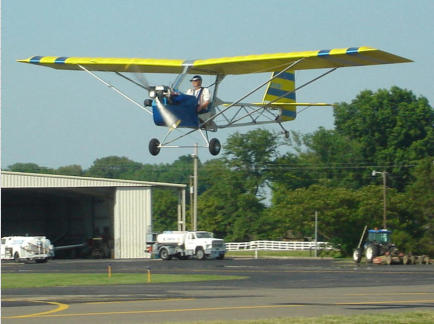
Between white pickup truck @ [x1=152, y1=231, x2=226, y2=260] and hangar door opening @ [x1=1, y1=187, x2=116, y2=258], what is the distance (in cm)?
774

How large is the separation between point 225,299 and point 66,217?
5022cm

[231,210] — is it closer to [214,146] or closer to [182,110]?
[214,146]

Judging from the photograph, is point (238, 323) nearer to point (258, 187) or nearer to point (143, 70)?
point (143, 70)

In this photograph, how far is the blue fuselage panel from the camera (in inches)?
926

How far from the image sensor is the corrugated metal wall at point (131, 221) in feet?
187

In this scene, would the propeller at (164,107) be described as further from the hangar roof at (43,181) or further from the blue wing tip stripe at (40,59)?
the hangar roof at (43,181)

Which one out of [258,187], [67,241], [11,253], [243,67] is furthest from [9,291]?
[258,187]

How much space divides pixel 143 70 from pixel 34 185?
32.4 meters

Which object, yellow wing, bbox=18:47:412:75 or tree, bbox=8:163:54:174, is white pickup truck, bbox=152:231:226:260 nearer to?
yellow wing, bbox=18:47:412:75

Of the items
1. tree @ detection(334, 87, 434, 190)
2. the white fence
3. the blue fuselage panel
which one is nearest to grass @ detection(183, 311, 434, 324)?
the blue fuselage panel

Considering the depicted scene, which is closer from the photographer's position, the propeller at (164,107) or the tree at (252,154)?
the propeller at (164,107)

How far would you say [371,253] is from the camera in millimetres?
45250

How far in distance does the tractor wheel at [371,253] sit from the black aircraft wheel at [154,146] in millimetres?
23716

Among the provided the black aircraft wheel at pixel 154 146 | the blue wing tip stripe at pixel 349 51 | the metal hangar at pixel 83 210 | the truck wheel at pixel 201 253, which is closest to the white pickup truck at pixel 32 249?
the metal hangar at pixel 83 210
